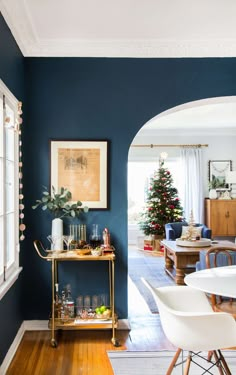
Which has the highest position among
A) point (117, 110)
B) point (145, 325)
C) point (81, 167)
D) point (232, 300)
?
point (117, 110)

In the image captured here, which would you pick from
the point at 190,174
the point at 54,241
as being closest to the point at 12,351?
the point at 54,241

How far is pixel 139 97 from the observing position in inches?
147

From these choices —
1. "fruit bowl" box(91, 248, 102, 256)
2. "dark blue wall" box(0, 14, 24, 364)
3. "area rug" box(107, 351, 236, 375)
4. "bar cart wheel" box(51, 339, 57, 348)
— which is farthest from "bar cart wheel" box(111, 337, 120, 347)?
"dark blue wall" box(0, 14, 24, 364)

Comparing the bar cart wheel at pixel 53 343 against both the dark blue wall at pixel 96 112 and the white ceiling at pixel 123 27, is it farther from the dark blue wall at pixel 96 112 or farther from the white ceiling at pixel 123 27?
the white ceiling at pixel 123 27

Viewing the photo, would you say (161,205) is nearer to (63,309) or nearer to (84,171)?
(84,171)

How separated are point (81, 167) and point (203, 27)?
1720 mm

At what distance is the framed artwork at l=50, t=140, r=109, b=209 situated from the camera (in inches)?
146

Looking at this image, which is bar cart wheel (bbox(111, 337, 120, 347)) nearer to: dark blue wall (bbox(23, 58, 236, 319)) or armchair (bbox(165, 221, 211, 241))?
dark blue wall (bbox(23, 58, 236, 319))

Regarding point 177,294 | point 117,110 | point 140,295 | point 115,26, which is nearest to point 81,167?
point 117,110

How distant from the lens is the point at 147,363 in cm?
299

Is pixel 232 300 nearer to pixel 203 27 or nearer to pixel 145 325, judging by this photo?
pixel 145 325

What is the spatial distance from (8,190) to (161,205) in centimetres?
552

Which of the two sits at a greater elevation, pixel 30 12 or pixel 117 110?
pixel 30 12

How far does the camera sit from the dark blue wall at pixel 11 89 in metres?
2.78
